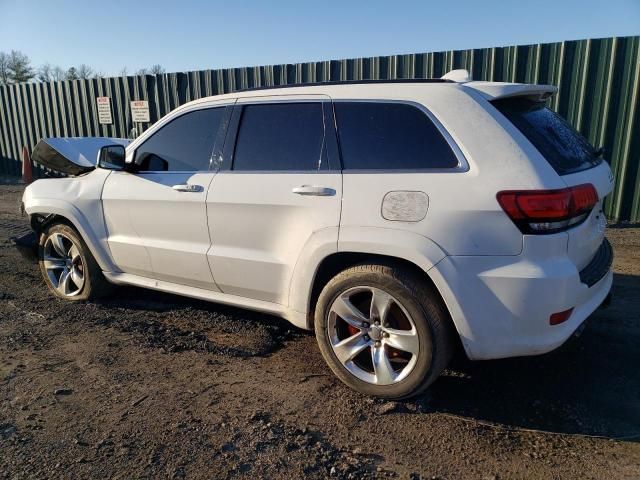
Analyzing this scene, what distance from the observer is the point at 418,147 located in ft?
9.61

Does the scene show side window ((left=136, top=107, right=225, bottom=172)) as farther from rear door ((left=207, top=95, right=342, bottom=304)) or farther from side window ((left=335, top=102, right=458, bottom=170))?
side window ((left=335, top=102, right=458, bottom=170))

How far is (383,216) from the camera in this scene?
291 centimetres

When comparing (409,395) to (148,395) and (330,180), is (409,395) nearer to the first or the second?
(330,180)

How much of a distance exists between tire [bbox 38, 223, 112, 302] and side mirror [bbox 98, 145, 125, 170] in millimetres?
908

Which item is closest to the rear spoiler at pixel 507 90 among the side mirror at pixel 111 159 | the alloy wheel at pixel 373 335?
the alloy wheel at pixel 373 335

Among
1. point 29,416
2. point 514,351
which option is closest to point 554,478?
point 514,351

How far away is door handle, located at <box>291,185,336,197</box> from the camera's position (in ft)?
10.2

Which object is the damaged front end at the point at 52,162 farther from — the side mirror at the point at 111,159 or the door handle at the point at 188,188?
the door handle at the point at 188,188

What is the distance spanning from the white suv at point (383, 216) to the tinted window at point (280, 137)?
0.4 inches

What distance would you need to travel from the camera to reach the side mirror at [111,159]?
4066 mm

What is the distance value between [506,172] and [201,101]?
2413 millimetres

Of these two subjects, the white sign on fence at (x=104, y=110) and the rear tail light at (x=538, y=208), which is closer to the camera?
the rear tail light at (x=538, y=208)

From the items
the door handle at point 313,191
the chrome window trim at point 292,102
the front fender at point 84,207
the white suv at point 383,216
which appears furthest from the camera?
the front fender at point 84,207

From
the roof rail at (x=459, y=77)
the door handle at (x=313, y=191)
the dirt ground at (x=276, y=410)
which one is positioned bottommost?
the dirt ground at (x=276, y=410)
